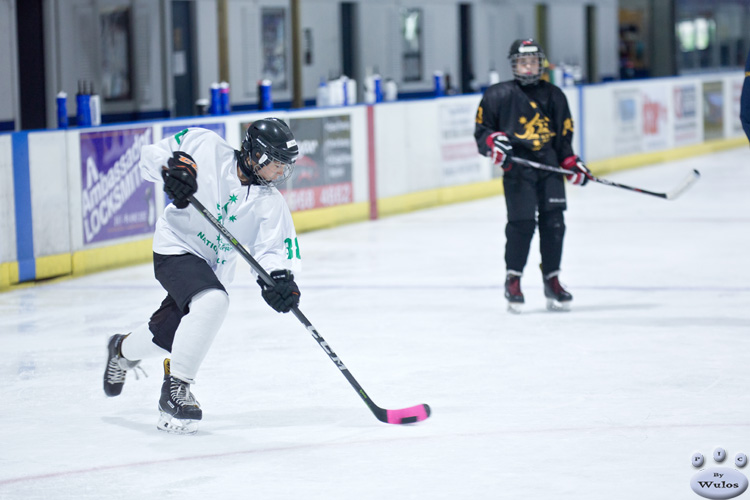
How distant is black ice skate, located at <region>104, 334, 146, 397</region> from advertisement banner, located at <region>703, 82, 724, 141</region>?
14.2 meters

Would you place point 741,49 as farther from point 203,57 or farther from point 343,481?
Result: point 343,481

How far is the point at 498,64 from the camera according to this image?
18844 millimetres

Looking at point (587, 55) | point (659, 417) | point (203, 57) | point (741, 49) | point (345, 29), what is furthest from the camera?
point (741, 49)

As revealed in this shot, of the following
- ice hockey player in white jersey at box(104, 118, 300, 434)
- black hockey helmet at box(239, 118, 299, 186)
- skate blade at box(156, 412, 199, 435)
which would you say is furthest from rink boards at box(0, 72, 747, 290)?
black hockey helmet at box(239, 118, 299, 186)

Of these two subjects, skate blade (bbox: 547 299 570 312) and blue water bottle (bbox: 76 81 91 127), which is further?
blue water bottle (bbox: 76 81 91 127)

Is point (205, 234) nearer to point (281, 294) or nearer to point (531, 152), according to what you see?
point (281, 294)

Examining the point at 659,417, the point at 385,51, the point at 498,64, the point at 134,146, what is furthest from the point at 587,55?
the point at 659,417

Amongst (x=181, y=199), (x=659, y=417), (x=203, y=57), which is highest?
(x=203, y=57)

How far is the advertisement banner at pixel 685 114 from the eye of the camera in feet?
56.7

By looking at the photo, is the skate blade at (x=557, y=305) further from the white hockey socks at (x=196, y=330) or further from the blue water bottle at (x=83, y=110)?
the blue water bottle at (x=83, y=110)

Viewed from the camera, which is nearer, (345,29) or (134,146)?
(134,146)

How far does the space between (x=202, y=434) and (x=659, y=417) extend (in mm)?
1557

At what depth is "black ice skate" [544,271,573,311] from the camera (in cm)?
712

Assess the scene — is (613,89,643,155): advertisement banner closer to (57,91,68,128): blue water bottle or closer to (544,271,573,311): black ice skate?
(57,91,68,128): blue water bottle
